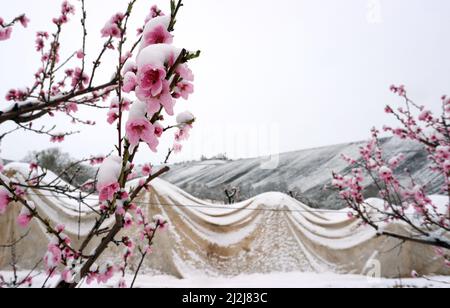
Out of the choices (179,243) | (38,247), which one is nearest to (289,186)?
(179,243)

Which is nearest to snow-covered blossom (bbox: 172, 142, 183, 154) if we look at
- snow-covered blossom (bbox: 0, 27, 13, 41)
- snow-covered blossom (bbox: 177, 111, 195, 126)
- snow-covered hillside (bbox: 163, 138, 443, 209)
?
snow-covered blossom (bbox: 177, 111, 195, 126)

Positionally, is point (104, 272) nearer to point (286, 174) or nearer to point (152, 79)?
point (152, 79)

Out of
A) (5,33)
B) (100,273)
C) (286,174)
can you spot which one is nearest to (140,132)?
(100,273)

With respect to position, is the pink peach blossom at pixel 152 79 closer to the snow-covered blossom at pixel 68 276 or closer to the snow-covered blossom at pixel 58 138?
the snow-covered blossom at pixel 68 276

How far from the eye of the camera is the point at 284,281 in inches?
160

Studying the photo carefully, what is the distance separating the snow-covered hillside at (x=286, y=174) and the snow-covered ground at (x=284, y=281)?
1.62m

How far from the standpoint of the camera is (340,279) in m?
4.25

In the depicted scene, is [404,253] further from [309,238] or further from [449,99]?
[449,99]

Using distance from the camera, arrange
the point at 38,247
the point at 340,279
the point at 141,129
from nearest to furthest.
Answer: the point at 141,129
the point at 38,247
the point at 340,279

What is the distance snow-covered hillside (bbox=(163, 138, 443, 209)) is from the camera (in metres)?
5.80

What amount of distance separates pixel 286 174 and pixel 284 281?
9.70 ft

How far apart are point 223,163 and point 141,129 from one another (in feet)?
22.3

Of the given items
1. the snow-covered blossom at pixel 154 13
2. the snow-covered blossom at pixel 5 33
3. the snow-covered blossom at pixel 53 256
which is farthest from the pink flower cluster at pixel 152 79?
the snow-covered blossom at pixel 5 33
